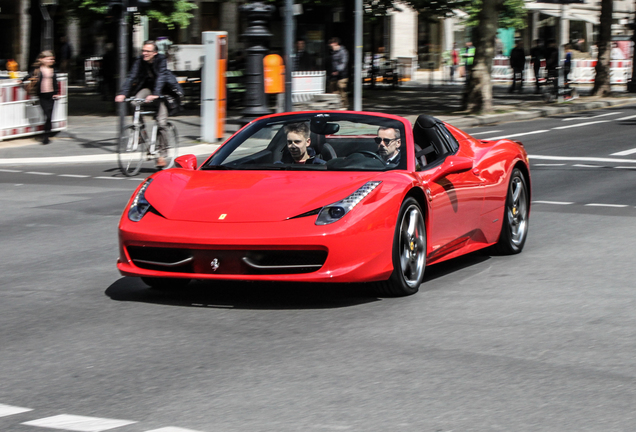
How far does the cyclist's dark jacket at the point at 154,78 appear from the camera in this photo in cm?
1463

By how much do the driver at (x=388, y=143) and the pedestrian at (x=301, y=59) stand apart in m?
22.3

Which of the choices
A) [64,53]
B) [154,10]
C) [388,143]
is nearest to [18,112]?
[154,10]

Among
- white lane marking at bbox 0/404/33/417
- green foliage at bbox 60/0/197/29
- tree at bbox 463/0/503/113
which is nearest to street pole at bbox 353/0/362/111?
tree at bbox 463/0/503/113

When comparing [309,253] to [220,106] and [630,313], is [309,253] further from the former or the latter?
[220,106]

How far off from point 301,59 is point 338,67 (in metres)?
4.05

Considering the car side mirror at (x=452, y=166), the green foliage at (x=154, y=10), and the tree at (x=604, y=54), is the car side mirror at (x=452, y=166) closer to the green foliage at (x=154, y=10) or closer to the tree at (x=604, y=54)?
the green foliage at (x=154, y=10)

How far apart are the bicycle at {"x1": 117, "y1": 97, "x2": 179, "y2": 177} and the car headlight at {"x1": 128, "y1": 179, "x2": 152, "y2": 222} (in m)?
8.32

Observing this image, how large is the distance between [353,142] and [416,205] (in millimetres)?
860

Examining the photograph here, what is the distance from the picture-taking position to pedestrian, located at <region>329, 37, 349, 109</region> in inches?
996

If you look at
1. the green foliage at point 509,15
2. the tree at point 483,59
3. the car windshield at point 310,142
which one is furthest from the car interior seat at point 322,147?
the green foliage at point 509,15

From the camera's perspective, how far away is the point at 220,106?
19.8 m

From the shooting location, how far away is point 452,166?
7.20m

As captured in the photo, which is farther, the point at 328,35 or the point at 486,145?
the point at 328,35

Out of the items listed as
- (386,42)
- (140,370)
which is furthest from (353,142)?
(386,42)
